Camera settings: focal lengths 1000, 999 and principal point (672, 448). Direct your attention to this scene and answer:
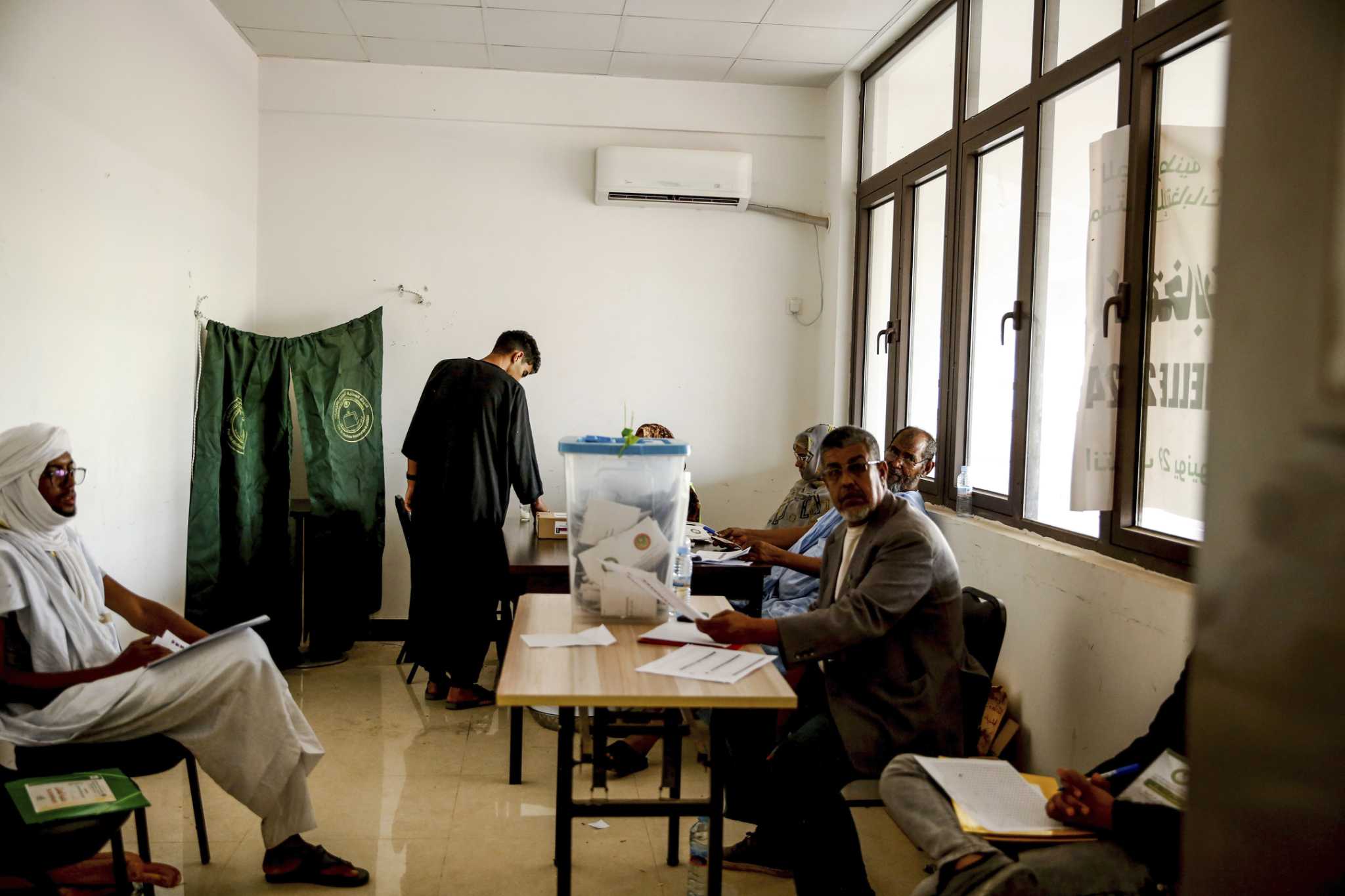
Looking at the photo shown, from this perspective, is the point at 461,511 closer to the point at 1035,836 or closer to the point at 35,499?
the point at 35,499

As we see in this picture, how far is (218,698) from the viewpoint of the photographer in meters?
2.45

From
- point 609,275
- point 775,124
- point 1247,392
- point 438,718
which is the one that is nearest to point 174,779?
point 438,718

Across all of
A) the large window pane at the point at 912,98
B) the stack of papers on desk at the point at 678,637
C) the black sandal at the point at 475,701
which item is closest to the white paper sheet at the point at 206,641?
the stack of papers on desk at the point at 678,637

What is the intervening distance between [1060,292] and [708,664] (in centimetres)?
203

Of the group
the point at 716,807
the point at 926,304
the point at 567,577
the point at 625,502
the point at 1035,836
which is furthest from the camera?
the point at 926,304

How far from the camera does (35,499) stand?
2424mm

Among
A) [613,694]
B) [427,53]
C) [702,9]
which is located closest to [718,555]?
[613,694]

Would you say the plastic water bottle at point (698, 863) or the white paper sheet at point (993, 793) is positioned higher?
the white paper sheet at point (993, 793)

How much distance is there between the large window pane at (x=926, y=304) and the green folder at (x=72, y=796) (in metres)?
3.40

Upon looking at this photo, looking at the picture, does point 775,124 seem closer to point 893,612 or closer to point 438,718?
point 438,718

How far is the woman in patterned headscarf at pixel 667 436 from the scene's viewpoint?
16.5 feet

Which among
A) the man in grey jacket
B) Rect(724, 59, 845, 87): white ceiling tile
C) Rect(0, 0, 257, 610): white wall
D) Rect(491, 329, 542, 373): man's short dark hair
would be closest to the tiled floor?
the man in grey jacket

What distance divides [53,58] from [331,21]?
183cm

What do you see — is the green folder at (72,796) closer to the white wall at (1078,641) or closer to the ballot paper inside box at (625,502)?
the ballot paper inside box at (625,502)
